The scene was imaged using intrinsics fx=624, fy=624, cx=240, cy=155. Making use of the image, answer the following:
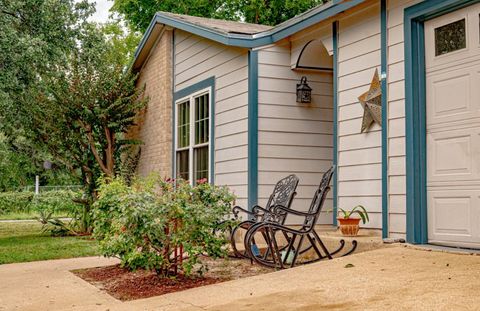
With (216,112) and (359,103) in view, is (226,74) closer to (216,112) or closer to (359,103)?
(216,112)

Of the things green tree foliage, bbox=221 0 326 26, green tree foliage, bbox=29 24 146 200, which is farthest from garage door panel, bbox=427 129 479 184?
green tree foliage, bbox=221 0 326 26

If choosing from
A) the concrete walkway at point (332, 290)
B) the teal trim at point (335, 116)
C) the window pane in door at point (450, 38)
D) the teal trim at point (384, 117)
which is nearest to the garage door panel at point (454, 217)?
the concrete walkway at point (332, 290)

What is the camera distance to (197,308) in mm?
4551

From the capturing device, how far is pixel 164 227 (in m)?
6.01

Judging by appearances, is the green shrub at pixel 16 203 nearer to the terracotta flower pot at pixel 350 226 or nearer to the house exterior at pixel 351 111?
the house exterior at pixel 351 111

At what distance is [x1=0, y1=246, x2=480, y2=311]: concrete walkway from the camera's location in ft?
13.0

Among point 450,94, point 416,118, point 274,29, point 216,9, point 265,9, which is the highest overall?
point 216,9

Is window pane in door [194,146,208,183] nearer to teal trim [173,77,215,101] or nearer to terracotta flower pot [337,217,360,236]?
teal trim [173,77,215,101]

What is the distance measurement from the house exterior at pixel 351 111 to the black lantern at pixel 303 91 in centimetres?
12

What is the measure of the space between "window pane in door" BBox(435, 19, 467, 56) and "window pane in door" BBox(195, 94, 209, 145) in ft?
16.9

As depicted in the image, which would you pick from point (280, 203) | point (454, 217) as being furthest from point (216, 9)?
point (454, 217)

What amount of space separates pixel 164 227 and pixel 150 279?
651mm

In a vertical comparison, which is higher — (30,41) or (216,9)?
(216,9)

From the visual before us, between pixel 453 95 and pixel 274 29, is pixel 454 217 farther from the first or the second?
pixel 274 29
